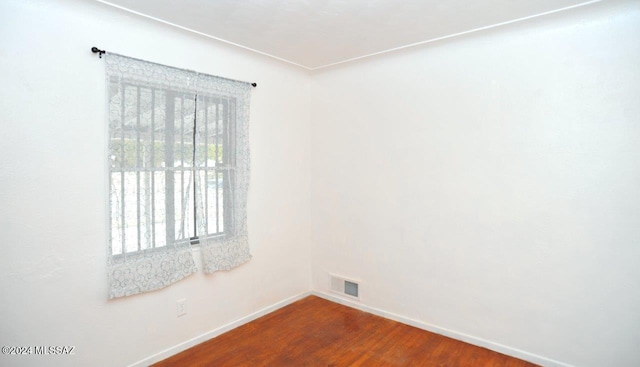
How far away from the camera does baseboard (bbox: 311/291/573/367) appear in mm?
2609

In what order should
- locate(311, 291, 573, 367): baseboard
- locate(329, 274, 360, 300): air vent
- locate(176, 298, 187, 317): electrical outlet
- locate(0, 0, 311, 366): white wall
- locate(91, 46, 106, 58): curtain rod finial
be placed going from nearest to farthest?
1. locate(0, 0, 311, 366): white wall
2. locate(91, 46, 106, 58): curtain rod finial
3. locate(311, 291, 573, 367): baseboard
4. locate(176, 298, 187, 317): electrical outlet
5. locate(329, 274, 360, 300): air vent

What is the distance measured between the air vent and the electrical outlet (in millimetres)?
1585

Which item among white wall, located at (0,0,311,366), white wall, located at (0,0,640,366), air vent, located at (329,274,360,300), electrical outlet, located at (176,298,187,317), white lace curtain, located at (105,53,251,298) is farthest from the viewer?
air vent, located at (329,274,360,300)

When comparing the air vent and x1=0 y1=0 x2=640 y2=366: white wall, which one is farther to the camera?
the air vent

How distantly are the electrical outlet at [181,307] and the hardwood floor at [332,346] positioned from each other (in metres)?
0.30

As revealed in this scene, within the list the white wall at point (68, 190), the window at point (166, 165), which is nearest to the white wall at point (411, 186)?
the white wall at point (68, 190)

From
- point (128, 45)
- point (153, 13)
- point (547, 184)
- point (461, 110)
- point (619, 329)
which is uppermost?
point (153, 13)

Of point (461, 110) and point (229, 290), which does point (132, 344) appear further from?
point (461, 110)

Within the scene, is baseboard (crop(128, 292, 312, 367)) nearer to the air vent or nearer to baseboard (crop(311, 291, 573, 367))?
the air vent

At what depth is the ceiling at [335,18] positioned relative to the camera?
91.0 inches

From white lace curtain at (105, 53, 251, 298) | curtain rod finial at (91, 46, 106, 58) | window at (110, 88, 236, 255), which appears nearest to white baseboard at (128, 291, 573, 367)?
white lace curtain at (105, 53, 251, 298)

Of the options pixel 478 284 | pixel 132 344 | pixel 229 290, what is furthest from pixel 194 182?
pixel 478 284

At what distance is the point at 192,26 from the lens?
269 centimetres

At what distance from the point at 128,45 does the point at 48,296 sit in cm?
174
